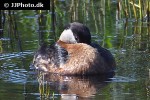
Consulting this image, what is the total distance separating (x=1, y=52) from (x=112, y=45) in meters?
2.07

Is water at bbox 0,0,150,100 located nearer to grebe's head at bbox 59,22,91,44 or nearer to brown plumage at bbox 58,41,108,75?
brown plumage at bbox 58,41,108,75

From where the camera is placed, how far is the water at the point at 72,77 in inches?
328

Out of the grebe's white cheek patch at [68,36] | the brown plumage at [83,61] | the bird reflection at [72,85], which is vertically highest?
the grebe's white cheek patch at [68,36]

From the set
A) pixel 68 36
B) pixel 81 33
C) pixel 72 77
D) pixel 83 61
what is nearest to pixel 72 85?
pixel 72 77

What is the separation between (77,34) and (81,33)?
0.27 ft

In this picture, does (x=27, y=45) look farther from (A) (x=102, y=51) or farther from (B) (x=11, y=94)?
(B) (x=11, y=94)

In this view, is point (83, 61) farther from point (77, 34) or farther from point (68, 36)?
Answer: point (68, 36)

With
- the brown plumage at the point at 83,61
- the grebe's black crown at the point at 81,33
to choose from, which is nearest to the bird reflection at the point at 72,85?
the brown plumage at the point at 83,61

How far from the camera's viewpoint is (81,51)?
397 inches

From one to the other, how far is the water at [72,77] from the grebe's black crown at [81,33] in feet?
2.29

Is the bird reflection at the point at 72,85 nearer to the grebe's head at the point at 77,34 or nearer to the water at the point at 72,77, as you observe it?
the water at the point at 72,77

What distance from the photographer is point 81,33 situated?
33.9 feet

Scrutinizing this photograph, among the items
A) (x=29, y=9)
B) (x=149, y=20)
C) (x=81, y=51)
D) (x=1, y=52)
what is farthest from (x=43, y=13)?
(x=81, y=51)

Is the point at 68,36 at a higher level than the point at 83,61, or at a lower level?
higher
